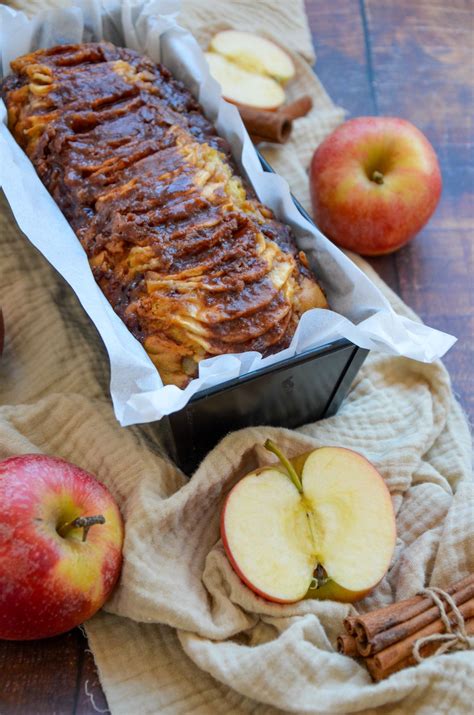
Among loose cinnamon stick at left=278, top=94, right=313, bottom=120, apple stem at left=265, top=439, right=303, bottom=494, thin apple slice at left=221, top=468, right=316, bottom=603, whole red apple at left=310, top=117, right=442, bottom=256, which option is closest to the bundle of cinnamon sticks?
thin apple slice at left=221, top=468, right=316, bottom=603

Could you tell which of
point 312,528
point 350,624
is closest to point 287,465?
point 312,528

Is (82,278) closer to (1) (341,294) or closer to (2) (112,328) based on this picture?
(2) (112,328)

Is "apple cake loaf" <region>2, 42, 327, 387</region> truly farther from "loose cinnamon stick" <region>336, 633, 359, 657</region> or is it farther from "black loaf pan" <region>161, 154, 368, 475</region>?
"loose cinnamon stick" <region>336, 633, 359, 657</region>

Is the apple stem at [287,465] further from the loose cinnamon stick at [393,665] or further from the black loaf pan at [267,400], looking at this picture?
the loose cinnamon stick at [393,665]

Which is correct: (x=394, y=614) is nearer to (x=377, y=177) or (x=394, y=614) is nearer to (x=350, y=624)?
(x=350, y=624)

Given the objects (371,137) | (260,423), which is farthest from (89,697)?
(371,137)

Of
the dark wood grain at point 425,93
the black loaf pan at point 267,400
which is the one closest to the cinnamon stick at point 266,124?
the dark wood grain at point 425,93
